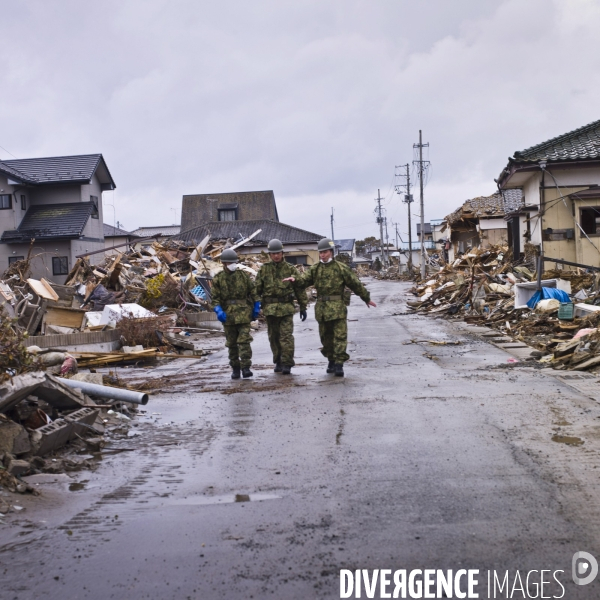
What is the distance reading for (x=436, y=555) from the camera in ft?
13.0

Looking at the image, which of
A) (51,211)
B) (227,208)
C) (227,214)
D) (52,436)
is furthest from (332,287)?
(227,214)

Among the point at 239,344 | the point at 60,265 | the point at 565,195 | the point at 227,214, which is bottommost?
the point at 239,344

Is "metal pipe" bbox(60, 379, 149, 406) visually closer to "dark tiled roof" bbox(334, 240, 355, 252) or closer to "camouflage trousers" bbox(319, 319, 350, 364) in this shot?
"camouflage trousers" bbox(319, 319, 350, 364)

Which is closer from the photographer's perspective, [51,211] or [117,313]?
[117,313]

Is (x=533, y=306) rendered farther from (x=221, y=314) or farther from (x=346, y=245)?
(x=346, y=245)

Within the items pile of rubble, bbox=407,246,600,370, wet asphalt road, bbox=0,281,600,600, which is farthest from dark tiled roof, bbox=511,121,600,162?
wet asphalt road, bbox=0,281,600,600

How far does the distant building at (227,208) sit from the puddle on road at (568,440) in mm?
60934

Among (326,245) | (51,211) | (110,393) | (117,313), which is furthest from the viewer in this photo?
(51,211)

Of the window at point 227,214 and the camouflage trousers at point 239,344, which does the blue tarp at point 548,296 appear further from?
the window at point 227,214

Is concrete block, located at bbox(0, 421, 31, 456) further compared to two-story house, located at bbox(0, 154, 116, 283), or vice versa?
two-story house, located at bbox(0, 154, 116, 283)

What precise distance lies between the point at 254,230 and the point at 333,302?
44.5m

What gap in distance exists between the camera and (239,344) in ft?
36.0

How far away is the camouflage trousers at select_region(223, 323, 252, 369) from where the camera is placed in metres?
10.9

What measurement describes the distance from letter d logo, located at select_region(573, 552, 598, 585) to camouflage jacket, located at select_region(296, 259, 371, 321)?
6.81 meters
